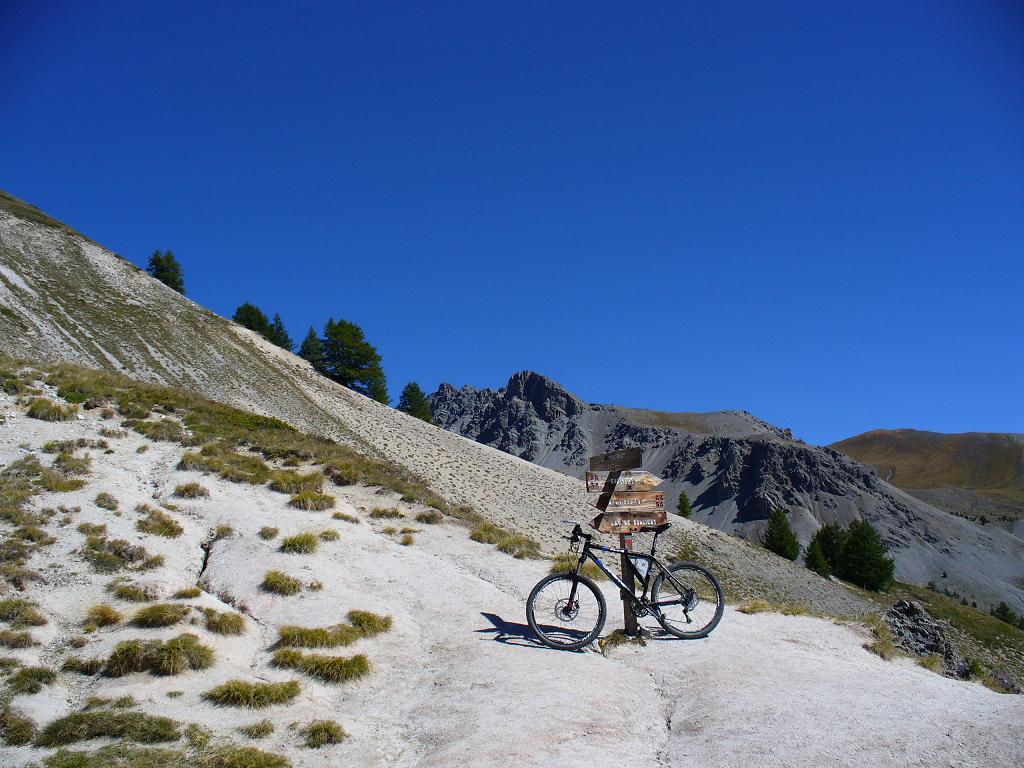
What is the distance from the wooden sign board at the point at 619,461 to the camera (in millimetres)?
10523

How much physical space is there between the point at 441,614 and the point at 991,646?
5395 cm

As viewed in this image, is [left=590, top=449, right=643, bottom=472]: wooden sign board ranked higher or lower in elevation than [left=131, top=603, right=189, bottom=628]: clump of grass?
higher

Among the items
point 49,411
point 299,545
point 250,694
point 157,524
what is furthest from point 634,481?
point 49,411

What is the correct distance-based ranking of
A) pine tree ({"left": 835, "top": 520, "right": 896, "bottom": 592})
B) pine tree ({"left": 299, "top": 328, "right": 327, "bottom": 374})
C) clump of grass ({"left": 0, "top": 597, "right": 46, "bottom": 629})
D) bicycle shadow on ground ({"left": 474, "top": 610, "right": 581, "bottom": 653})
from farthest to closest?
pine tree ({"left": 299, "top": 328, "right": 327, "bottom": 374})
pine tree ({"left": 835, "top": 520, "right": 896, "bottom": 592})
bicycle shadow on ground ({"left": 474, "top": 610, "right": 581, "bottom": 653})
clump of grass ({"left": 0, "top": 597, "right": 46, "bottom": 629})

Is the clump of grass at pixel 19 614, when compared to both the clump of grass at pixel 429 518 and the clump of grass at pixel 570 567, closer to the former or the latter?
the clump of grass at pixel 429 518

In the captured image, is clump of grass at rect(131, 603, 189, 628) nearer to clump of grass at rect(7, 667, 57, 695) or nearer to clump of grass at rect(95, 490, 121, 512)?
clump of grass at rect(7, 667, 57, 695)

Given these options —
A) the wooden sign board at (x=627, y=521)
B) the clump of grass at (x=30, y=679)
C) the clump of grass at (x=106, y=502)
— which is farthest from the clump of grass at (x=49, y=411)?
the wooden sign board at (x=627, y=521)

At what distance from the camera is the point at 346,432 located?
→ 158ft

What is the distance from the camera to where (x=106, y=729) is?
21.9ft

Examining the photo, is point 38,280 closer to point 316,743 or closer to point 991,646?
point 316,743

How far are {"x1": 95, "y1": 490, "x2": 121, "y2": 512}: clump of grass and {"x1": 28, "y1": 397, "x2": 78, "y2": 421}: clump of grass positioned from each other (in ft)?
23.7

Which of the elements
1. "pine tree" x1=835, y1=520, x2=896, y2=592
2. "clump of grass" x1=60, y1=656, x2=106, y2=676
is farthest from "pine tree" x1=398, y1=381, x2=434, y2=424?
"clump of grass" x1=60, y1=656, x2=106, y2=676

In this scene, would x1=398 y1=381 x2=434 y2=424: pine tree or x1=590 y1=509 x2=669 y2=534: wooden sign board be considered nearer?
x1=590 y1=509 x2=669 y2=534: wooden sign board

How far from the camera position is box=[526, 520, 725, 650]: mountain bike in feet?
31.9
